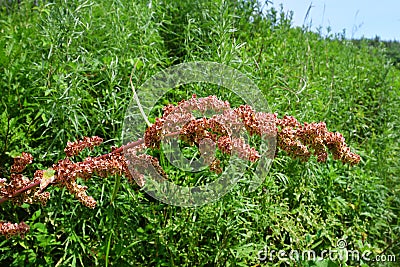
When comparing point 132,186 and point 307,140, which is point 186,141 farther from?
point 132,186

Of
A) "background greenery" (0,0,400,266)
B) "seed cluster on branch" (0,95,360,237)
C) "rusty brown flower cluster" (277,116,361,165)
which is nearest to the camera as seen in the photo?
"seed cluster on branch" (0,95,360,237)

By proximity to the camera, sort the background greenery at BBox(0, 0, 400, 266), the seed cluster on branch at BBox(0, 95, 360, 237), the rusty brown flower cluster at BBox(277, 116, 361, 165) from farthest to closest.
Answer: the background greenery at BBox(0, 0, 400, 266) → the rusty brown flower cluster at BBox(277, 116, 361, 165) → the seed cluster on branch at BBox(0, 95, 360, 237)

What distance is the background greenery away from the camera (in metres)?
2.05

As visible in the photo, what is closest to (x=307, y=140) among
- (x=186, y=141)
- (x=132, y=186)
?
(x=186, y=141)

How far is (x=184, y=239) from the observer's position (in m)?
2.12

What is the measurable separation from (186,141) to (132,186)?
105cm

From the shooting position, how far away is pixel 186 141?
46.0 inches

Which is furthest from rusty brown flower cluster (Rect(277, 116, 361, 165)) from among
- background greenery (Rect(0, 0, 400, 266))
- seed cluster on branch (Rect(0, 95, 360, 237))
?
background greenery (Rect(0, 0, 400, 266))

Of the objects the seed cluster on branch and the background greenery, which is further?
the background greenery

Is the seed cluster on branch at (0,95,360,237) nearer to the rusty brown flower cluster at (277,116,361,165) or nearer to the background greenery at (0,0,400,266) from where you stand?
the rusty brown flower cluster at (277,116,361,165)

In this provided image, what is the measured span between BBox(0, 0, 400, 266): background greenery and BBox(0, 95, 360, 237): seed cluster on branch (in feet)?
1.93

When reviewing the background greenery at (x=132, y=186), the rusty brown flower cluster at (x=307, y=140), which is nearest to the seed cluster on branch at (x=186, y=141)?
the rusty brown flower cluster at (x=307, y=140)

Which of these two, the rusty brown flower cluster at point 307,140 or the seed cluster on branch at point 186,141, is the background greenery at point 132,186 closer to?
the seed cluster on branch at point 186,141

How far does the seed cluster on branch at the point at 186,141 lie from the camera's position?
113 centimetres
